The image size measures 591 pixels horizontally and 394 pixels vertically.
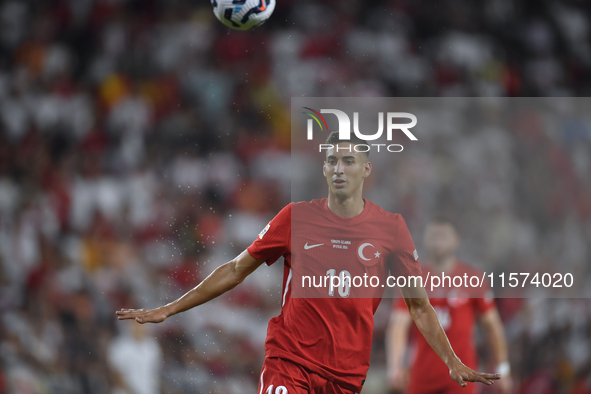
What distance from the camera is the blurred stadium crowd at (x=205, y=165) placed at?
7.34m

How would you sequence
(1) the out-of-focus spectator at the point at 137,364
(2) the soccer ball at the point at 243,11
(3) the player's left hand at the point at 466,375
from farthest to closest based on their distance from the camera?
(1) the out-of-focus spectator at the point at 137,364 < (2) the soccer ball at the point at 243,11 < (3) the player's left hand at the point at 466,375

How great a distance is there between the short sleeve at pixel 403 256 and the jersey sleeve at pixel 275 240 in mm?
673

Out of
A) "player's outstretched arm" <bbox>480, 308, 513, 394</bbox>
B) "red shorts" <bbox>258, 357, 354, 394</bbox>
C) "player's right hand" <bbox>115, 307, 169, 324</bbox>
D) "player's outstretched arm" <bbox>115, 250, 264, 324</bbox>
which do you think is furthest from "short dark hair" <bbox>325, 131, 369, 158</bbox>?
"player's outstretched arm" <bbox>480, 308, 513, 394</bbox>

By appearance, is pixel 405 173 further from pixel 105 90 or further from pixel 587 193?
pixel 105 90

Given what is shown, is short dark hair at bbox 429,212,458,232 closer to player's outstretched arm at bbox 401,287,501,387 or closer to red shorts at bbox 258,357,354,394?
player's outstretched arm at bbox 401,287,501,387

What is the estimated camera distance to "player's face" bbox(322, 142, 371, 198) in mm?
3975

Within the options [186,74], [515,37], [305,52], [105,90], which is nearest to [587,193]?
[515,37]

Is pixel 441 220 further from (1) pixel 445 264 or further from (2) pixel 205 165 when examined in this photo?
(2) pixel 205 165

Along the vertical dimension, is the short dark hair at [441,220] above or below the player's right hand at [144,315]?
above

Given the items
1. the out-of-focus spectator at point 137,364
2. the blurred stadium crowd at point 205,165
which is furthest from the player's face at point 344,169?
the out-of-focus spectator at point 137,364

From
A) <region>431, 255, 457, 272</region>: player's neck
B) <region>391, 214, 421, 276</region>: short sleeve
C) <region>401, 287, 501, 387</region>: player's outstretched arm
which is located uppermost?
<region>431, 255, 457, 272</region>: player's neck

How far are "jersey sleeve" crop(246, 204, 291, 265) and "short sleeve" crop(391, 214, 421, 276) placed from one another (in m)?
0.67

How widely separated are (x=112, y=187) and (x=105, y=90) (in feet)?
7.06

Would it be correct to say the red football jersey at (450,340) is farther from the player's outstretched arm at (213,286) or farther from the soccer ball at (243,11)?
the soccer ball at (243,11)
